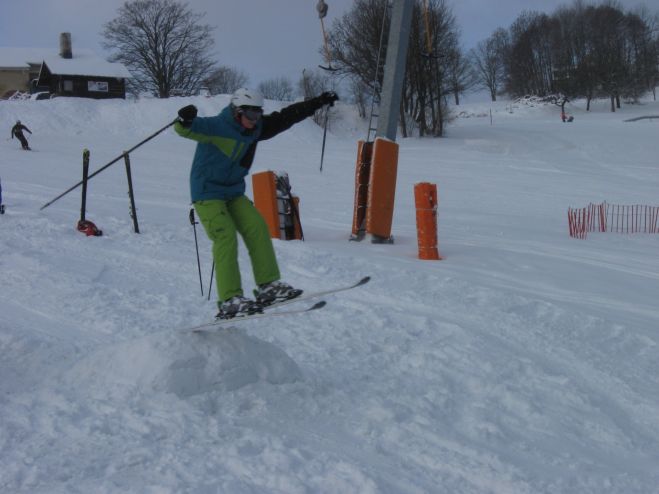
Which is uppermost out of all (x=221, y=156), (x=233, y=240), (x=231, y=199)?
(x=221, y=156)

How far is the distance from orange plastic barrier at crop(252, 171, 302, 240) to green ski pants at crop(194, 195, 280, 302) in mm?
4410

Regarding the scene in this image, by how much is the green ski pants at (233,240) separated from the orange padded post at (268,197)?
439 centimetres

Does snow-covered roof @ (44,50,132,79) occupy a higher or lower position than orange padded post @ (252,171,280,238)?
higher

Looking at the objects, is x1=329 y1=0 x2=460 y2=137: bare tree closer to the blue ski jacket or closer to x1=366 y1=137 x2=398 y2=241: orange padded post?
x1=366 y1=137 x2=398 y2=241: orange padded post

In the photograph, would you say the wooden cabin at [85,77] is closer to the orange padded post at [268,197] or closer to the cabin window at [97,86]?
the cabin window at [97,86]

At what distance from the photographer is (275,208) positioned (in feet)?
30.1

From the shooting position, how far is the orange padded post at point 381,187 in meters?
9.44

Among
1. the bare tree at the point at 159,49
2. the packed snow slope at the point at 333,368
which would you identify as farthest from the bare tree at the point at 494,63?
the packed snow slope at the point at 333,368

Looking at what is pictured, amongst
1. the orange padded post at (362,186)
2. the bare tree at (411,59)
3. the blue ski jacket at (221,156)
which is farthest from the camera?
the bare tree at (411,59)

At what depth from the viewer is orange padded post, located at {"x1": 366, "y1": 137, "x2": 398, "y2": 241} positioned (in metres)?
9.44

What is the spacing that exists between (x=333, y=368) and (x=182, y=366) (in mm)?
1210

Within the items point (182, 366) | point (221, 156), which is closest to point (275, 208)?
point (221, 156)

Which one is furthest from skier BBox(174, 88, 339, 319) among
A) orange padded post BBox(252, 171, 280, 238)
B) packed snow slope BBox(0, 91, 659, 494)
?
orange padded post BBox(252, 171, 280, 238)

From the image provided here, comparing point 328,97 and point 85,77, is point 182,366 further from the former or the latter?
point 85,77
